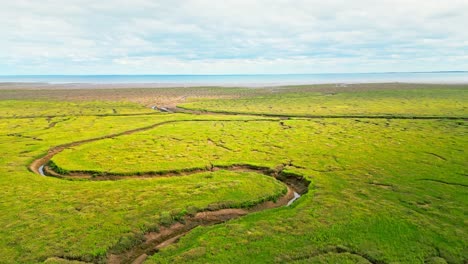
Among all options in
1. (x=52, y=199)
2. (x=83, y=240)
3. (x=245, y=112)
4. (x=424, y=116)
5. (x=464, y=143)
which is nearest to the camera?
(x=83, y=240)

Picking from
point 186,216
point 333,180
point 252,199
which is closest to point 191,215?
point 186,216

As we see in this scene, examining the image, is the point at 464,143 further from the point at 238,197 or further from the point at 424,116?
the point at 238,197

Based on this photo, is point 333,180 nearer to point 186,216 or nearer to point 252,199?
point 252,199

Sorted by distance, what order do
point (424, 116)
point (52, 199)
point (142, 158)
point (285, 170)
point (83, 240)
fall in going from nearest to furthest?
point (83, 240), point (52, 199), point (285, 170), point (142, 158), point (424, 116)

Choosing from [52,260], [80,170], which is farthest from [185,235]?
[80,170]

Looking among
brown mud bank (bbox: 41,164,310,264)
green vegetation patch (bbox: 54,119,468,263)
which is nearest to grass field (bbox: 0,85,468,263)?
green vegetation patch (bbox: 54,119,468,263)

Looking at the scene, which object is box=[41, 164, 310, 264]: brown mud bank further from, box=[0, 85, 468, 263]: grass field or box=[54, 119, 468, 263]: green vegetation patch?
box=[54, 119, 468, 263]: green vegetation patch
